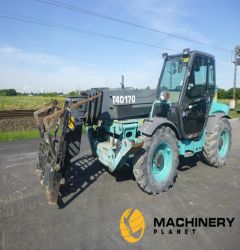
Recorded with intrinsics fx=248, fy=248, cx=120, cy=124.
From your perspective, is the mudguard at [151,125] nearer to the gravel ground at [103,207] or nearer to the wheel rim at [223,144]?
the gravel ground at [103,207]

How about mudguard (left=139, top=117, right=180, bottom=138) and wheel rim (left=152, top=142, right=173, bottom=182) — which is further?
wheel rim (left=152, top=142, right=173, bottom=182)

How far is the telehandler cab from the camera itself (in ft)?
14.7

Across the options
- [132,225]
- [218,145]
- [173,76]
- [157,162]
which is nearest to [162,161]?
[157,162]

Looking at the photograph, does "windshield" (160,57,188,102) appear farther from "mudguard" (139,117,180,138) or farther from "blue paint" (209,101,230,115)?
"blue paint" (209,101,230,115)

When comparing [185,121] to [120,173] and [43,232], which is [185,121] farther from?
[43,232]

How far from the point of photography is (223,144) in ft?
23.0

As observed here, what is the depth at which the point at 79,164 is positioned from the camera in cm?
653

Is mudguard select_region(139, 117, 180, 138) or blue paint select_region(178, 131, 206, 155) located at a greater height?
mudguard select_region(139, 117, 180, 138)

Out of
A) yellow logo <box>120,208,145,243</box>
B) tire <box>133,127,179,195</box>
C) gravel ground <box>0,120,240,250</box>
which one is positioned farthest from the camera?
tire <box>133,127,179,195</box>

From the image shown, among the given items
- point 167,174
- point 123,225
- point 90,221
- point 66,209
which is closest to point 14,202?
point 66,209

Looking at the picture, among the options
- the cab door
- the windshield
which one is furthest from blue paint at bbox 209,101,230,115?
the windshield

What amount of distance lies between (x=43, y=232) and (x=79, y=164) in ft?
10.0

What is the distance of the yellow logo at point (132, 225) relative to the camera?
3479 mm

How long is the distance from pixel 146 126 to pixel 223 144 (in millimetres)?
3313
